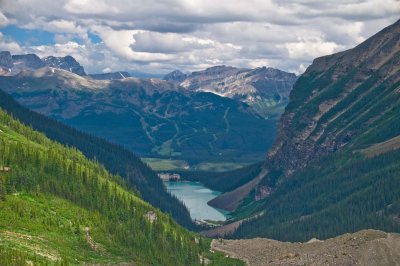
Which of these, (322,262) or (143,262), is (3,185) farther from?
(322,262)

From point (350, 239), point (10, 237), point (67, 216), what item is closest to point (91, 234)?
point (67, 216)

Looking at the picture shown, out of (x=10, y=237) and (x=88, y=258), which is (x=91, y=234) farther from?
(x=10, y=237)

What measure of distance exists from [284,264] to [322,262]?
1358cm

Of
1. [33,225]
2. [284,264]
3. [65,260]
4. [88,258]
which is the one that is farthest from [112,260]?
[284,264]

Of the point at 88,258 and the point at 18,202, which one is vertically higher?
the point at 18,202

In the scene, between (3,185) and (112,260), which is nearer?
(112,260)

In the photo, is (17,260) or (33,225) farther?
(33,225)

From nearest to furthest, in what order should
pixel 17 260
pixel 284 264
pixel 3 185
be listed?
pixel 17 260
pixel 284 264
pixel 3 185

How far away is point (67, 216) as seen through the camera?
199 m

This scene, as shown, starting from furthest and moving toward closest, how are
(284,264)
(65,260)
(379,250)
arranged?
(284,264)
(379,250)
(65,260)

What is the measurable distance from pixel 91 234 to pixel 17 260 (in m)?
61.5

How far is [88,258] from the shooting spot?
17275cm

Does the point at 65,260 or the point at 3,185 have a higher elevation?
the point at 3,185

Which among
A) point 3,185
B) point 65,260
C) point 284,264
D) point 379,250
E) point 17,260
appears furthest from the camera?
point 3,185
